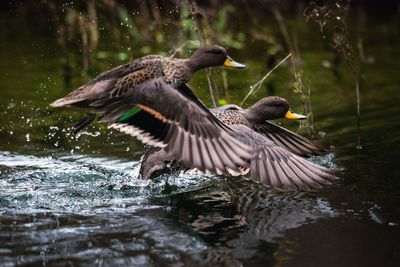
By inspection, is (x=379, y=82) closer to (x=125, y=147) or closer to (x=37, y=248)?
(x=125, y=147)

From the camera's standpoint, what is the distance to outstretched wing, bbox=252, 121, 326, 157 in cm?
695

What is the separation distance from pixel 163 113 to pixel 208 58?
3.05 feet

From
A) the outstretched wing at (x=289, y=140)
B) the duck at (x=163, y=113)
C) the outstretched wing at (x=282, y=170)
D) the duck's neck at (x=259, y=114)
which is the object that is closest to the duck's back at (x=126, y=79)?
the duck at (x=163, y=113)

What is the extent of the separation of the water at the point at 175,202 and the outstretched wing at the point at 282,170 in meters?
0.23

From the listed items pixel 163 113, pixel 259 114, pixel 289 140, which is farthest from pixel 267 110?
pixel 163 113

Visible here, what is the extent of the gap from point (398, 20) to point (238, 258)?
1155 cm

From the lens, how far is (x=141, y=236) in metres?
5.15

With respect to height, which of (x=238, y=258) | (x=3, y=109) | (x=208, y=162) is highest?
(x=3, y=109)

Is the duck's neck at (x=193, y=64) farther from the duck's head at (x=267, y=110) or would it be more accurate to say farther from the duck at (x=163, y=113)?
the duck's head at (x=267, y=110)

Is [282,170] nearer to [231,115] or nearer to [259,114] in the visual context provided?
[231,115]

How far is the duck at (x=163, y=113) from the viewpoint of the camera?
555cm

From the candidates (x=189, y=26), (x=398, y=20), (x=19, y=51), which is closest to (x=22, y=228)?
(x=189, y=26)

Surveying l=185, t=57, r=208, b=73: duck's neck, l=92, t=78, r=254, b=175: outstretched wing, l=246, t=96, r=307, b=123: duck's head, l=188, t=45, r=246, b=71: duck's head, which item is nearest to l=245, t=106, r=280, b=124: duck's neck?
l=246, t=96, r=307, b=123: duck's head

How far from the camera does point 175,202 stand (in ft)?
19.9
